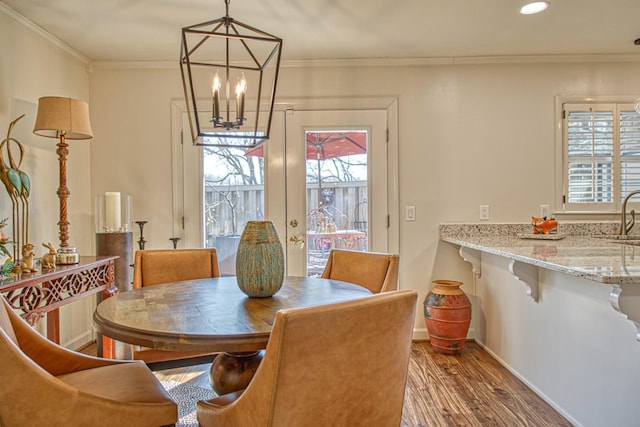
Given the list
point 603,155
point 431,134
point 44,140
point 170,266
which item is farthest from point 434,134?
point 44,140

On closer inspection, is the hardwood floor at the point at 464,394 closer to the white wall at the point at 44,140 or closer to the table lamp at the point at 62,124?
the white wall at the point at 44,140

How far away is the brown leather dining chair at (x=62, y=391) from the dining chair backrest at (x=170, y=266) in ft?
2.34

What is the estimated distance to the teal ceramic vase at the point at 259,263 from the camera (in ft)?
5.17

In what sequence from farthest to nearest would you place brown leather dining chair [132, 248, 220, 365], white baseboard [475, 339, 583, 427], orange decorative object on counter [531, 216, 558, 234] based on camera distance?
orange decorative object on counter [531, 216, 558, 234] → brown leather dining chair [132, 248, 220, 365] → white baseboard [475, 339, 583, 427]

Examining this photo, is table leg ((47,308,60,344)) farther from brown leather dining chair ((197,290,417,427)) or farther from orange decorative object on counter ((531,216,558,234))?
orange decorative object on counter ((531,216,558,234))

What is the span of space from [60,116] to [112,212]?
2.58 feet

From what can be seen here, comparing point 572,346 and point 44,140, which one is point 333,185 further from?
point 44,140

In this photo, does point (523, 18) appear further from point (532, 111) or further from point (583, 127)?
point (583, 127)

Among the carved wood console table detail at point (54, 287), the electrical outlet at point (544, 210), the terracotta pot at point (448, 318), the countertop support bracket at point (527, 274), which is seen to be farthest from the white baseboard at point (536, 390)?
the carved wood console table detail at point (54, 287)

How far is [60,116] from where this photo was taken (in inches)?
93.0

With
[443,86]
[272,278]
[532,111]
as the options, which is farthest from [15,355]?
[532,111]

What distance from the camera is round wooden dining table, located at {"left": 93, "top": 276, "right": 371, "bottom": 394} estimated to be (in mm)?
1140

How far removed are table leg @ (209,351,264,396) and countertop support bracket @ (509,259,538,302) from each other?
155 centimetres

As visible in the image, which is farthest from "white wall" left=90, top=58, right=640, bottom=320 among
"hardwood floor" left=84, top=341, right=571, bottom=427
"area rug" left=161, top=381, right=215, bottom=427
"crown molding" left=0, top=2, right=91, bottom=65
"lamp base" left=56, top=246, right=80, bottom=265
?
"area rug" left=161, top=381, right=215, bottom=427
